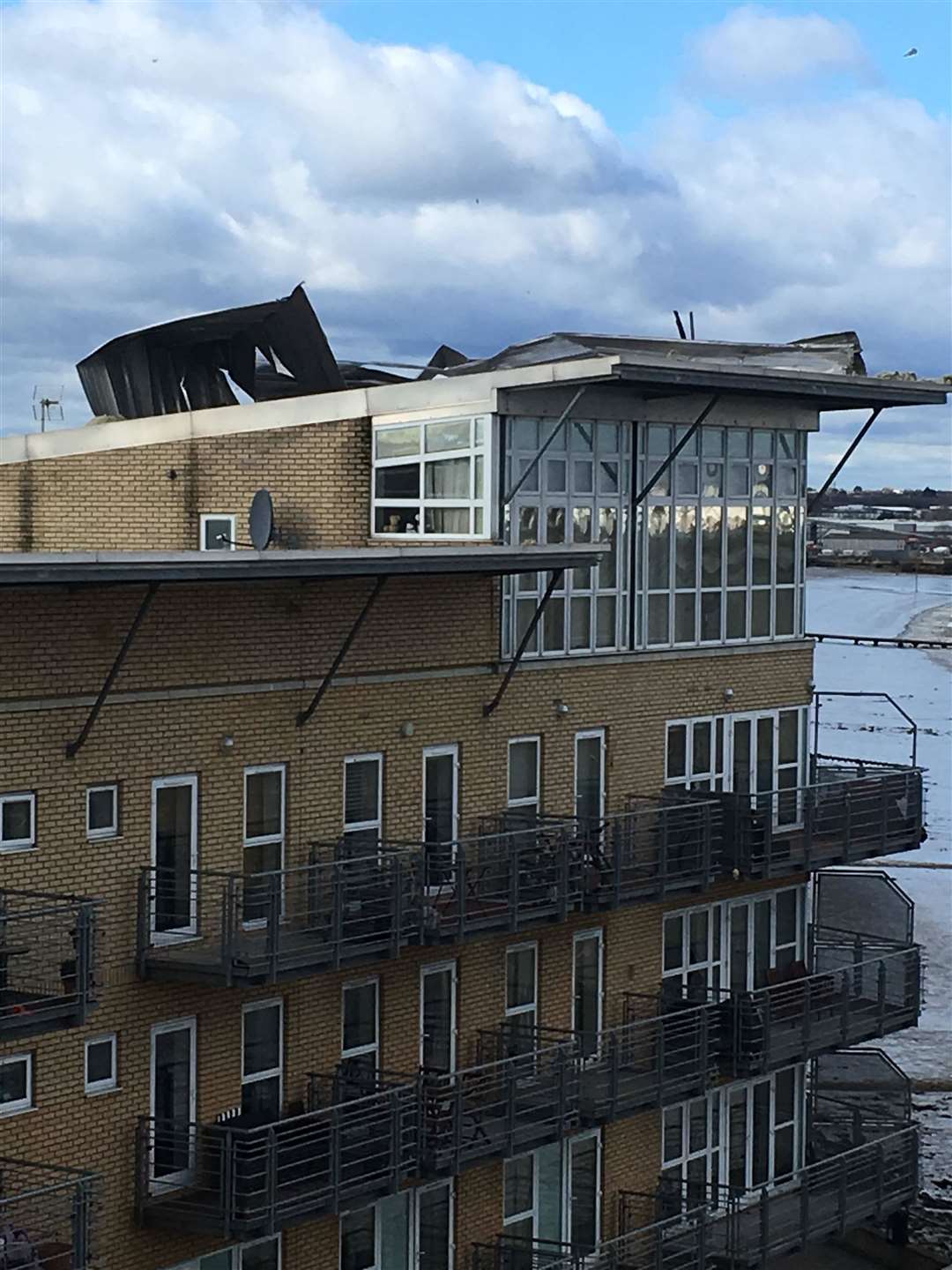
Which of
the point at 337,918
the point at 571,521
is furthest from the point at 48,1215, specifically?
the point at 571,521

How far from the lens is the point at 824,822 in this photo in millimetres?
29484

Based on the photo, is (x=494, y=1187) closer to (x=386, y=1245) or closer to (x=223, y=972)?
(x=386, y=1245)

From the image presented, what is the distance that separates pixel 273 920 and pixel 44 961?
249cm

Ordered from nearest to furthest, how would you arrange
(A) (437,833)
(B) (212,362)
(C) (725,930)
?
1. (A) (437,833)
2. (C) (725,930)
3. (B) (212,362)

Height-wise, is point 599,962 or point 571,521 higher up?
point 571,521

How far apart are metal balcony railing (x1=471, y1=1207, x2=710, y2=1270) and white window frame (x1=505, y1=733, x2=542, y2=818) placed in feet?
18.2

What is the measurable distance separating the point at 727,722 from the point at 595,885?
4.79 meters

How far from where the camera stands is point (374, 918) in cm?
2241

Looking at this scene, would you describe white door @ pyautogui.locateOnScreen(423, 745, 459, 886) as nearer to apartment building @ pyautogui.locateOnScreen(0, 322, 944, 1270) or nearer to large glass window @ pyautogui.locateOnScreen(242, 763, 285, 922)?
apartment building @ pyautogui.locateOnScreen(0, 322, 944, 1270)

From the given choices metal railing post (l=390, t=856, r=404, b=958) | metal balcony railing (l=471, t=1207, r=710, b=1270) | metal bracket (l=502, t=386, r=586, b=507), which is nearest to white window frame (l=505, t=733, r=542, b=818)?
metal bracket (l=502, t=386, r=586, b=507)

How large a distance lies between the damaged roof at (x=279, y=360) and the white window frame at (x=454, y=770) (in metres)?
6.36

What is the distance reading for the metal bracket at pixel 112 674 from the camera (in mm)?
19938

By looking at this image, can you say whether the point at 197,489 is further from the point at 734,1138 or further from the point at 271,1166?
the point at 734,1138

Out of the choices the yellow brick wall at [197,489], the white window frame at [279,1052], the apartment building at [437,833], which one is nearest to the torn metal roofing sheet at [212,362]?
the apartment building at [437,833]
